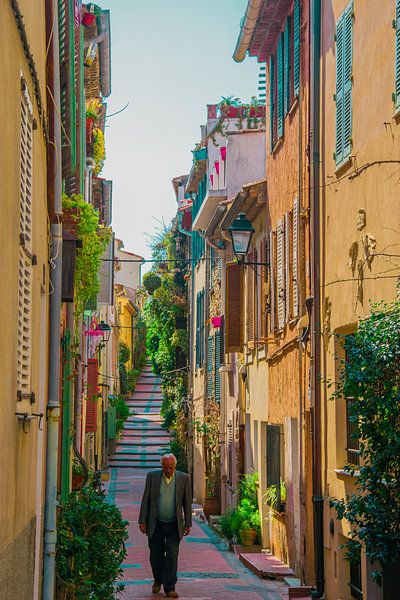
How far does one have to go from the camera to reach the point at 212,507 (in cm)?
2842

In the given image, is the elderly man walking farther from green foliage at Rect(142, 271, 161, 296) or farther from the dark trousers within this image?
green foliage at Rect(142, 271, 161, 296)

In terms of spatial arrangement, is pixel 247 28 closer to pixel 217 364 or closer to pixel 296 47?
pixel 296 47

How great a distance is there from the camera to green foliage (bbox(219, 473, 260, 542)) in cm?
2011

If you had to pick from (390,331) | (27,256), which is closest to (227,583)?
(390,331)

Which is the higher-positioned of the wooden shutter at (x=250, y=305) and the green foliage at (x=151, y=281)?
the green foliage at (x=151, y=281)

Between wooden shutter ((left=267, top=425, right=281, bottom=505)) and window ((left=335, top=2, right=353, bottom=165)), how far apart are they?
6569 millimetres

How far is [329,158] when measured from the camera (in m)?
13.4

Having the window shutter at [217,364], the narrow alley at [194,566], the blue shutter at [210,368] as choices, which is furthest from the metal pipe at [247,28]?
the blue shutter at [210,368]

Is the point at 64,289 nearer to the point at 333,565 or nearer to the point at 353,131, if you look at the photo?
the point at 353,131

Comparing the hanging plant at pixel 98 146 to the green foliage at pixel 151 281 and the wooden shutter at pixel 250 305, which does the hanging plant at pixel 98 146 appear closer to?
the wooden shutter at pixel 250 305

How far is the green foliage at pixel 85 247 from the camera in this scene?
1455 cm

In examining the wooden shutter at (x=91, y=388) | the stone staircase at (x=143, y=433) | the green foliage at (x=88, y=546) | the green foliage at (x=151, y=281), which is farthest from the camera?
the green foliage at (x=151, y=281)

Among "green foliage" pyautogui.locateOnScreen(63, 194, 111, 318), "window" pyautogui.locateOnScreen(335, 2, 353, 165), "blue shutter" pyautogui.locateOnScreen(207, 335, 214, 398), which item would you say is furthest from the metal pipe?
"blue shutter" pyautogui.locateOnScreen(207, 335, 214, 398)

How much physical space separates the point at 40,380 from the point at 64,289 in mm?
3188
